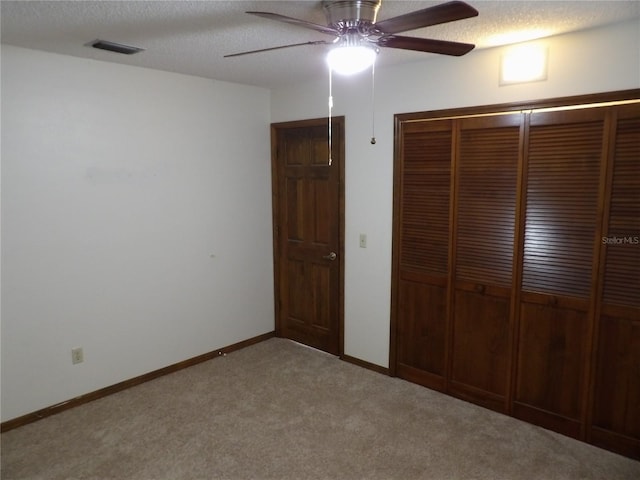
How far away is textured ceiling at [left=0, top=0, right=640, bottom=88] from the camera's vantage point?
6.60 ft

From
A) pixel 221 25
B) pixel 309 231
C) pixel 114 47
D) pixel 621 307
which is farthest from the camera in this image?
pixel 309 231

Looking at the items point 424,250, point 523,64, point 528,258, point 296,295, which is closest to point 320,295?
point 296,295

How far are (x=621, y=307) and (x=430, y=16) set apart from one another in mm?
1877

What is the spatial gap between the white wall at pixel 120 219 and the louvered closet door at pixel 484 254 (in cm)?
190

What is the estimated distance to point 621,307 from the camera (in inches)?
96.2

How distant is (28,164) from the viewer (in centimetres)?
278

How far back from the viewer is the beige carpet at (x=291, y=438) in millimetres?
2441

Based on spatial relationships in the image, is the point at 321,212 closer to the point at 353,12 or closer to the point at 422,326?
the point at 422,326

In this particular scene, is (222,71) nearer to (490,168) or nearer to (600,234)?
(490,168)

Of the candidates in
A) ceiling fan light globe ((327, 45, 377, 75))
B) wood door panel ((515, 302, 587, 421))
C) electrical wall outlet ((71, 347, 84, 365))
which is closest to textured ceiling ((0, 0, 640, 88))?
ceiling fan light globe ((327, 45, 377, 75))

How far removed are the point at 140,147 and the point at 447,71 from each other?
7.22 feet

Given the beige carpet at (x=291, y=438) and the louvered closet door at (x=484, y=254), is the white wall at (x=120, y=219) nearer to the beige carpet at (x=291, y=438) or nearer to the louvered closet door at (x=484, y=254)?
the beige carpet at (x=291, y=438)

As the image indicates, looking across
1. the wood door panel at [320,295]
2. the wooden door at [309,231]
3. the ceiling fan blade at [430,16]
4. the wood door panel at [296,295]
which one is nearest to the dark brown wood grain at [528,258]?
the wooden door at [309,231]

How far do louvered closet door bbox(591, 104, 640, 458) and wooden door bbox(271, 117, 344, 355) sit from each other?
1875mm
